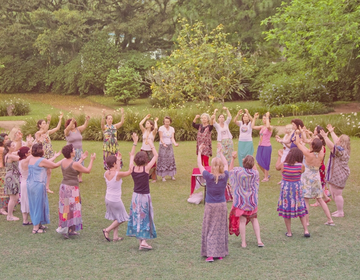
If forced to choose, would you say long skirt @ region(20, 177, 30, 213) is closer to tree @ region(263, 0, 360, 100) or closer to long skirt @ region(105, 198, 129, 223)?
long skirt @ region(105, 198, 129, 223)

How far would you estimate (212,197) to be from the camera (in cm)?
584

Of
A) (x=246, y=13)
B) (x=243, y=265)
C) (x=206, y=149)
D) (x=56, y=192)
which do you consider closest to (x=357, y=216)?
(x=243, y=265)

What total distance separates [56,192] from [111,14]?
31.7m

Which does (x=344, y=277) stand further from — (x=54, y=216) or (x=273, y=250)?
(x=54, y=216)

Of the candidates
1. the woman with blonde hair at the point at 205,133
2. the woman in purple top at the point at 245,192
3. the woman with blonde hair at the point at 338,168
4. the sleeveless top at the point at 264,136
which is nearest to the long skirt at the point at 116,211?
the woman in purple top at the point at 245,192

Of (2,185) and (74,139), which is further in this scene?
(74,139)

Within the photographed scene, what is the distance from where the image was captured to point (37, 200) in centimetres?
685

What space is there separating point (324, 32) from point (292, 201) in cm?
1241

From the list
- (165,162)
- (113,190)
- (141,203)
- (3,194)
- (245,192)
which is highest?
(245,192)

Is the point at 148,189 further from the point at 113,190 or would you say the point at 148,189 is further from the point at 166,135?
the point at 166,135

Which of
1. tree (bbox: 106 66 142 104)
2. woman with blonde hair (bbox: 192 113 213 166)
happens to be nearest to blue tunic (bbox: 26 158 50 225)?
woman with blonde hair (bbox: 192 113 213 166)

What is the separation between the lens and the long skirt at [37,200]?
22.4 ft

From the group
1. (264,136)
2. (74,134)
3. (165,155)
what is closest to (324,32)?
(264,136)

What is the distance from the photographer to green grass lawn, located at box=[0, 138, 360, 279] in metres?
5.45
